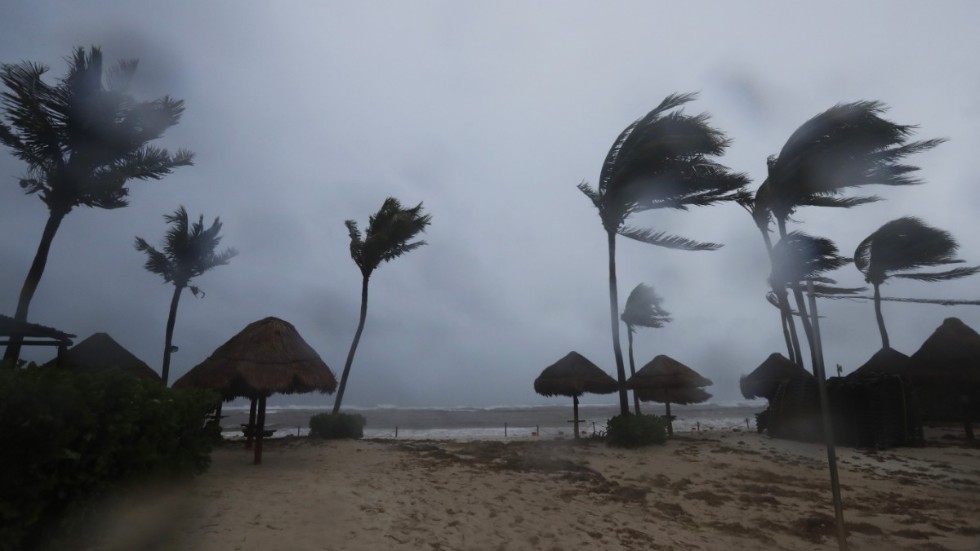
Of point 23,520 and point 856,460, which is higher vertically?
point 23,520

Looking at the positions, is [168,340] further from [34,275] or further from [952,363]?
[952,363]

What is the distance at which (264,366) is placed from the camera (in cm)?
960

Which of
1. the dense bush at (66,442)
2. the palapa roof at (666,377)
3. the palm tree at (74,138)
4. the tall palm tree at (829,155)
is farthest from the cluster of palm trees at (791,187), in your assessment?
the palm tree at (74,138)

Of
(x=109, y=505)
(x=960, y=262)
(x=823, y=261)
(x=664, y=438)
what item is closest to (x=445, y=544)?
(x=109, y=505)

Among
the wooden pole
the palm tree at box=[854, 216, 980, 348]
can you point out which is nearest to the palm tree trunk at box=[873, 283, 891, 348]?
the palm tree at box=[854, 216, 980, 348]

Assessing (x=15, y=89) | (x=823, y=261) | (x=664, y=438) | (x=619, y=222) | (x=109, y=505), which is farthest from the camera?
(x=823, y=261)

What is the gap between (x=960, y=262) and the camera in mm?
21375

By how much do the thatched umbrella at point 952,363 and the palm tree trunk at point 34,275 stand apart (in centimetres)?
2562

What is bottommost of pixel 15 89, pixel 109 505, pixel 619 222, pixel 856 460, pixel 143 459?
pixel 856 460

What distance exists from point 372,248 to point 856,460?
16.2 metres

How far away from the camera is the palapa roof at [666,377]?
16969mm

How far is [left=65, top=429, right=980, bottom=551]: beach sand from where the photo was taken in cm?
517

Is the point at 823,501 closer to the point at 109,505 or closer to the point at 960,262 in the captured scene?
the point at 109,505

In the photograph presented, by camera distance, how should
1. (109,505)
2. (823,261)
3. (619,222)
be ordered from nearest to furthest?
(109,505)
(619,222)
(823,261)
